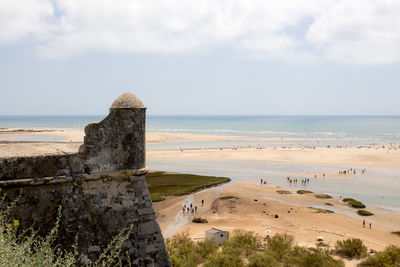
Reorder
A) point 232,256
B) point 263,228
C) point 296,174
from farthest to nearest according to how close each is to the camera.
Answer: point 296,174 → point 263,228 → point 232,256

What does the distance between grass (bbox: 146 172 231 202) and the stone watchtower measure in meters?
23.5

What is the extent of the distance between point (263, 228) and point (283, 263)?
785 cm

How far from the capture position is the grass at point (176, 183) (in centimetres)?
3227

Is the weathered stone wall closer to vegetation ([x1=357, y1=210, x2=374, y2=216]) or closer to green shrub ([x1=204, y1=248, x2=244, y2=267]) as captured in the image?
green shrub ([x1=204, y1=248, x2=244, y2=267])

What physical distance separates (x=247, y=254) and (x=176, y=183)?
21114 mm

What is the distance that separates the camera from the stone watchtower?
220 inches

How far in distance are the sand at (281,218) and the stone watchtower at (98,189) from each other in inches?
576

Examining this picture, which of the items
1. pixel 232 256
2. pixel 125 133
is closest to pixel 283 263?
pixel 232 256

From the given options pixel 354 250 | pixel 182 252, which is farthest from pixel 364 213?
pixel 182 252

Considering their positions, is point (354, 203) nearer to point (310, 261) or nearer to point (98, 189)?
point (310, 261)

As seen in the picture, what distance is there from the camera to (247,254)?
52.0ft

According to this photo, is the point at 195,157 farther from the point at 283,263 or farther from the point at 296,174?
the point at 283,263

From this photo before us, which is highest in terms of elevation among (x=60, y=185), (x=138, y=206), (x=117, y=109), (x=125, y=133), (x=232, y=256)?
(x=117, y=109)

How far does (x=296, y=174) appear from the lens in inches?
1704
